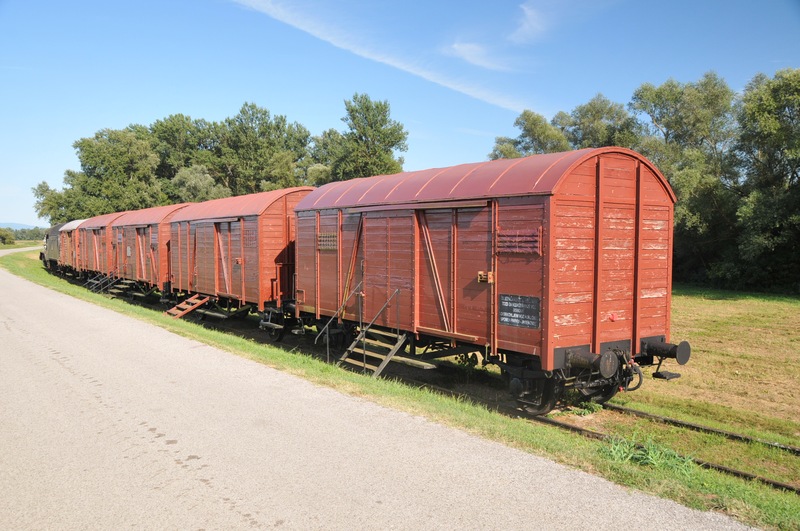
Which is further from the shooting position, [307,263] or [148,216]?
[148,216]

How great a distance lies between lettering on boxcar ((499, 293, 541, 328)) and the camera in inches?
316

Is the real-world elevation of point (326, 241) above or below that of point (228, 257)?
above

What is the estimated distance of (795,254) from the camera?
27.4 metres

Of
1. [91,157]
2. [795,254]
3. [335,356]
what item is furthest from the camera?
[91,157]

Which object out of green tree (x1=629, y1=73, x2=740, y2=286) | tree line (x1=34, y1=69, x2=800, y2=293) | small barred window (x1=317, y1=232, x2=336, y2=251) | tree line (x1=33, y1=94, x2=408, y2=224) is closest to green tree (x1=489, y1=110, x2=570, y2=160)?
tree line (x1=34, y1=69, x2=800, y2=293)

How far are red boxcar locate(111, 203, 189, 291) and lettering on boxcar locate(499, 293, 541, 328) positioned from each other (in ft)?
53.9

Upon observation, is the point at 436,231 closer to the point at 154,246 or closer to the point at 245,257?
the point at 245,257

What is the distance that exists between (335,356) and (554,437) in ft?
22.4

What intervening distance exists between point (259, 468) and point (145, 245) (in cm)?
1950

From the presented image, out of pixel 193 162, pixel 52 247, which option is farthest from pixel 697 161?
pixel 193 162

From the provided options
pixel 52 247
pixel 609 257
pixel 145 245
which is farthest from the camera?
pixel 52 247

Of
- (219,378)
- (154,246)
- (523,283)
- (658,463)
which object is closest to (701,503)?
(658,463)

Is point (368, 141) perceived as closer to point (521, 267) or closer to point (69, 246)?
point (69, 246)

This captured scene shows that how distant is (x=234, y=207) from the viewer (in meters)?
16.5
